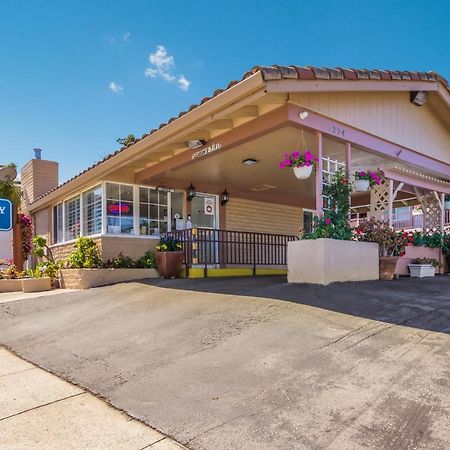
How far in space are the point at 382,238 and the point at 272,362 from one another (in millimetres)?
4864

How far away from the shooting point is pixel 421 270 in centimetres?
853

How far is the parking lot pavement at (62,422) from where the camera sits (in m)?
2.30

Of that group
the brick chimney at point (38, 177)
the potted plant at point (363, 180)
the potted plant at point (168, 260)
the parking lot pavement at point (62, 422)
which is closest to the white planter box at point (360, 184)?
the potted plant at point (363, 180)

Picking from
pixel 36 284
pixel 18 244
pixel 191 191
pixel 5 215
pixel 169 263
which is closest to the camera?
pixel 5 215

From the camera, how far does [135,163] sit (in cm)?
928

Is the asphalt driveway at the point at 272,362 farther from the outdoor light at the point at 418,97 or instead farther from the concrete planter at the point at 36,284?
the outdoor light at the point at 418,97

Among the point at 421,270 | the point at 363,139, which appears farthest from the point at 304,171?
the point at 421,270

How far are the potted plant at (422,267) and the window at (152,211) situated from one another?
20.6 feet

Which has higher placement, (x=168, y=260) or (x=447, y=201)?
(x=447, y=201)

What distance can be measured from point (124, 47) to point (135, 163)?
3061 millimetres

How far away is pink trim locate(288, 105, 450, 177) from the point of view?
6.16 m

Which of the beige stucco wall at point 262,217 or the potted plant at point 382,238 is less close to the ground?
the beige stucco wall at point 262,217

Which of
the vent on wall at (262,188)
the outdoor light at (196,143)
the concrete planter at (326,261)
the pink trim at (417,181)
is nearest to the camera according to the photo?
the concrete planter at (326,261)

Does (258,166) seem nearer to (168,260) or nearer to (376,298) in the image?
(168,260)
